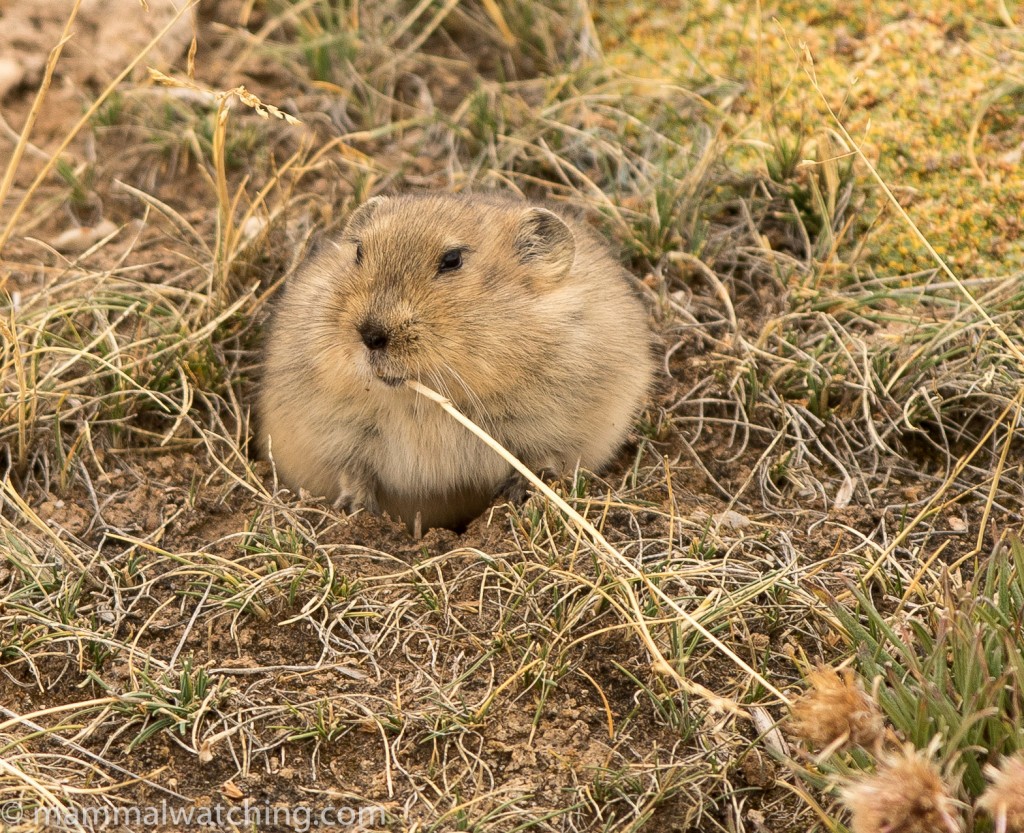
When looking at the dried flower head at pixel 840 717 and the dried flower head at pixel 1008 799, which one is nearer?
the dried flower head at pixel 1008 799

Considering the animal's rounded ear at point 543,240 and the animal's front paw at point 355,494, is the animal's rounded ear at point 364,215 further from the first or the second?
the animal's front paw at point 355,494

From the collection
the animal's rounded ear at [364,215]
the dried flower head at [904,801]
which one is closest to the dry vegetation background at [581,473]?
the dried flower head at [904,801]

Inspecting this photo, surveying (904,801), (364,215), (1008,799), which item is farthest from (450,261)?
(1008,799)

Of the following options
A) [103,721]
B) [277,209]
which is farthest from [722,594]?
[277,209]

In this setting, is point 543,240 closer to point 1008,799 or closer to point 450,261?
point 450,261

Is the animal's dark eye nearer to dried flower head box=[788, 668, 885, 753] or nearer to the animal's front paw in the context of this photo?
the animal's front paw

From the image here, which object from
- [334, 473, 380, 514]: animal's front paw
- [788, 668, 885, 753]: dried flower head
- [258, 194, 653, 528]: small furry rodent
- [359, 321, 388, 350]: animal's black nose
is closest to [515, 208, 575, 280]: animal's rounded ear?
[258, 194, 653, 528]: small furry rodent
